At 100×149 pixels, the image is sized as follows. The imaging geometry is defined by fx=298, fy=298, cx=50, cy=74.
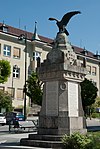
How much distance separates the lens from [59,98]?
1188 cm

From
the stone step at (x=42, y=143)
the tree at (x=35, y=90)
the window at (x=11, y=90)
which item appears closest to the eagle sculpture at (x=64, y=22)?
the stone step at (x=42, y=143)

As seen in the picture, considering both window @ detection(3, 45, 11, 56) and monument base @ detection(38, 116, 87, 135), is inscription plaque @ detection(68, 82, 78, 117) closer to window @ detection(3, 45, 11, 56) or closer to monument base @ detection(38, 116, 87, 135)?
monument base @ detection(38, 116, 87, 135)

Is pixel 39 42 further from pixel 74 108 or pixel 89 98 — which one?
pixel 74 108

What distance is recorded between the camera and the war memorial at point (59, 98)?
38.0 feet

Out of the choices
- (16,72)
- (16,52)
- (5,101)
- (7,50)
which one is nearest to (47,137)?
(5,101)

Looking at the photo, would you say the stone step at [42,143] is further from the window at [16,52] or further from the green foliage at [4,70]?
the window at [16,52]

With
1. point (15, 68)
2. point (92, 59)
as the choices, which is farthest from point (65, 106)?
point (92, 59)

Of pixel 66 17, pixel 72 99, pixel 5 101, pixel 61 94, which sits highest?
pixel 66 17

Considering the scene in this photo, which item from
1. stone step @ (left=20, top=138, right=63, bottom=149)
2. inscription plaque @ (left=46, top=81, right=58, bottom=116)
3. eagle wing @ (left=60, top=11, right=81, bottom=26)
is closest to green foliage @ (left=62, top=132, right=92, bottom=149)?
stone step @ (left=20, top=138, right=63, bottom=149)

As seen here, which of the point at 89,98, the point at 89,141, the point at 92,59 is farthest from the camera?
the point at 92,59

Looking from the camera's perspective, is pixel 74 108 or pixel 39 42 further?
pixel 39 42

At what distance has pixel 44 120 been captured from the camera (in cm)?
1208

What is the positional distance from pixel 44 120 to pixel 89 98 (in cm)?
2128

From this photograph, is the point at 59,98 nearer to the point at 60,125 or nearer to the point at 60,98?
the point at 60,98
